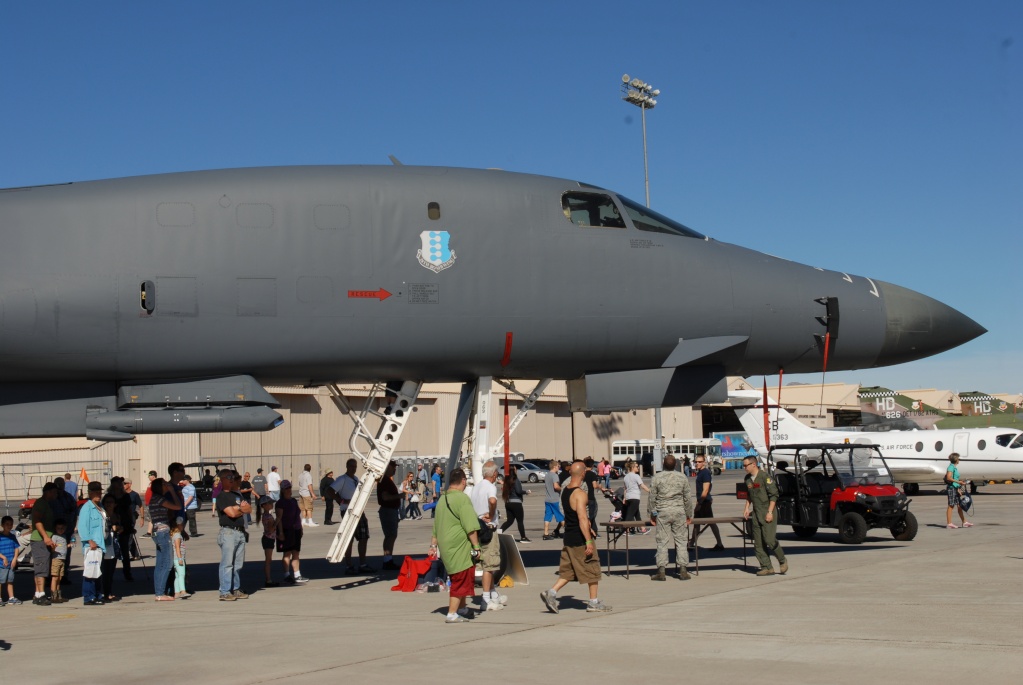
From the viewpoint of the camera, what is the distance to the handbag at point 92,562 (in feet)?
41.3

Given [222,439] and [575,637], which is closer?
[575,637]

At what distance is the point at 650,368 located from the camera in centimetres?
1311

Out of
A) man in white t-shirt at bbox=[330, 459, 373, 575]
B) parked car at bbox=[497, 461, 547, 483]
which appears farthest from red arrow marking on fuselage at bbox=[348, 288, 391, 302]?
parked car at bbox=[497, 461, 547, 483]

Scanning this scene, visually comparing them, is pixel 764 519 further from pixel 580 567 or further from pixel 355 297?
pixel 355 297

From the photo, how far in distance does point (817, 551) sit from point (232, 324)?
35.5 feet

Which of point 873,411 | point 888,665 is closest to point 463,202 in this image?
point 888,665

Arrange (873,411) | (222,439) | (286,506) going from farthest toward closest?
1. (873,411)
2. (222,439)
3. (286,506)

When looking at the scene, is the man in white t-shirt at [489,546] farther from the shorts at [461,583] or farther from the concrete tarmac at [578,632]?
the shorts at [461,583]

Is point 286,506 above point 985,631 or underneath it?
above

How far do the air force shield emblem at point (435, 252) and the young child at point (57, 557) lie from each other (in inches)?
229

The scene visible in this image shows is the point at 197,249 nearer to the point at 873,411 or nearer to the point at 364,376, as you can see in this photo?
the point at 364,376

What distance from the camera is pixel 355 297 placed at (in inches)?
469

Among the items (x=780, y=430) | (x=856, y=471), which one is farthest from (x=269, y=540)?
(x=780, y=430)

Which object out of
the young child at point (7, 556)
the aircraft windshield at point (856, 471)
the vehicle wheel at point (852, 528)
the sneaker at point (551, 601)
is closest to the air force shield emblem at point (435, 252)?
the sneaker at point (551, 601)
